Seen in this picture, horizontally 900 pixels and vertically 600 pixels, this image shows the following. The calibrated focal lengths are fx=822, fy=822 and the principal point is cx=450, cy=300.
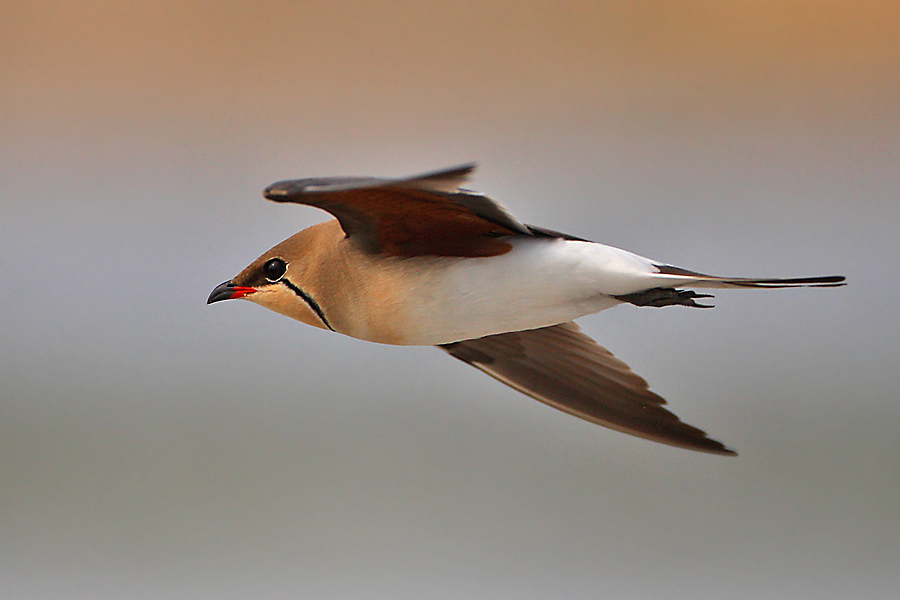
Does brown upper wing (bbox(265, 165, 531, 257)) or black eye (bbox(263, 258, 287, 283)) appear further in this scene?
black eye (bbox(263, 258, 287, 283))

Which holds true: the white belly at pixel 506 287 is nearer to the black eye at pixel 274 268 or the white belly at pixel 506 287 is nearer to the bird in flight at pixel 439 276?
the bird in flight at pixel 439 276

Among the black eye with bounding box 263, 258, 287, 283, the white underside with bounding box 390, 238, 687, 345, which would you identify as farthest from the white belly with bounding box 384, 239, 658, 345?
the black eye with bounding box 263, 258, 287, 283

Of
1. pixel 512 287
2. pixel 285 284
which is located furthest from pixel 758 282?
pixel 285 284

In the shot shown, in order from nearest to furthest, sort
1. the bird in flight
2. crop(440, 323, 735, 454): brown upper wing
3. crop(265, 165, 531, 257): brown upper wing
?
1. crop(265, 165, 531, 257): brown upper wing
2. the bird in flight
3. crop(440, 323, 735, 454): brown upper wing

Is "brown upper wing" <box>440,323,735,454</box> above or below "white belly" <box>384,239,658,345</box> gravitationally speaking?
below

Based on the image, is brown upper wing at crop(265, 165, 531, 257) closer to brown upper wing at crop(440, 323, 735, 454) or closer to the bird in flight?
the bird in flight

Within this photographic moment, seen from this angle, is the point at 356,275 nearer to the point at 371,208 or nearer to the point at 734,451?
the point at 371,208

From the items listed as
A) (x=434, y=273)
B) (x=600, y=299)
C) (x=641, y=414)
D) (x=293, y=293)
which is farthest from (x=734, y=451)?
(x=293, y=293)
